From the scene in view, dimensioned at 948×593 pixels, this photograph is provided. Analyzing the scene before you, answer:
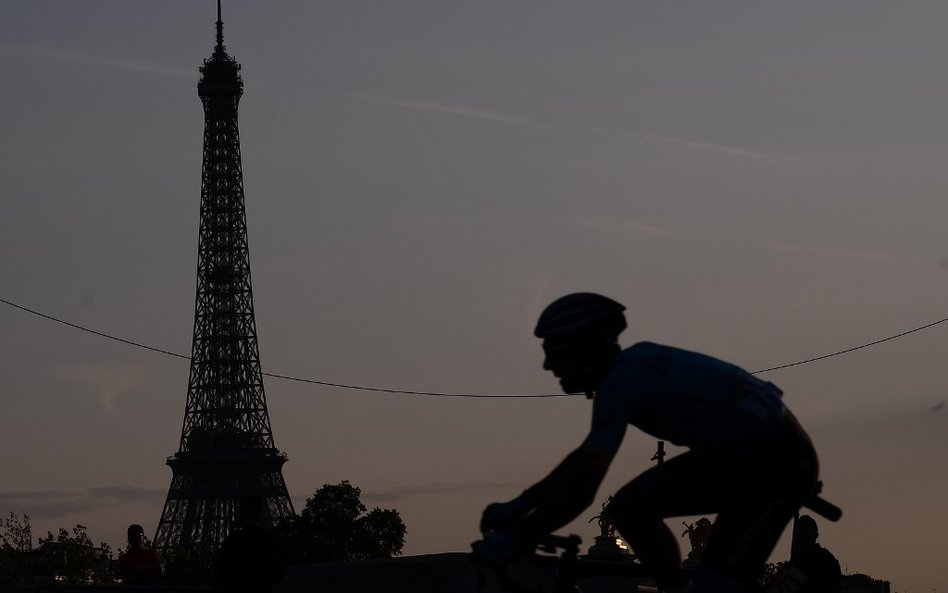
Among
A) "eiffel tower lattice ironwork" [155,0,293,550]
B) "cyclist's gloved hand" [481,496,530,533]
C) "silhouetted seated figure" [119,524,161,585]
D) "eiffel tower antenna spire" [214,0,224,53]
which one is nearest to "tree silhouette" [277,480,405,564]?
"eiffel tower lattice ironwork" [155,0,293,550]

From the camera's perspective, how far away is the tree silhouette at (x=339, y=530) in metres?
125

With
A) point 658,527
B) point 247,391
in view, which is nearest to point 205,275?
point 247,391

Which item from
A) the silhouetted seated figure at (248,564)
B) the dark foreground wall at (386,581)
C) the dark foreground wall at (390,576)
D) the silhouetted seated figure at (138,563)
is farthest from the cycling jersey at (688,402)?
the silhouetted seated figure at (138,563)

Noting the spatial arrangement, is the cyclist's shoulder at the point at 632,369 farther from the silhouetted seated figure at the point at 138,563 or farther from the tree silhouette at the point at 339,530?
the tree silhouette at the point at 339,530

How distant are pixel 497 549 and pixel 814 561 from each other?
759cm

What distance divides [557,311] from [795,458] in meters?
1.10

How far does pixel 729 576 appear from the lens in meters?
6.47

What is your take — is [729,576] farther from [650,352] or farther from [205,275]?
[205,275]

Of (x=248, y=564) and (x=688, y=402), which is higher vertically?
(x=248, y=564)

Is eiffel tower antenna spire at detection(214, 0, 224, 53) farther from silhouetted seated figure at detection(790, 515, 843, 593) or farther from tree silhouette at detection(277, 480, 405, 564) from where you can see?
silhouetted seated figure at detection(790, 515, 843, 593)

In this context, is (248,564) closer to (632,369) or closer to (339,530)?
(632,369)

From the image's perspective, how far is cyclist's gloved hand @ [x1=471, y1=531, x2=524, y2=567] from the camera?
252 inches

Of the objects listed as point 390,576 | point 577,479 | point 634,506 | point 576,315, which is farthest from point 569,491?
point 390,576

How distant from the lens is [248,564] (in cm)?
1264
